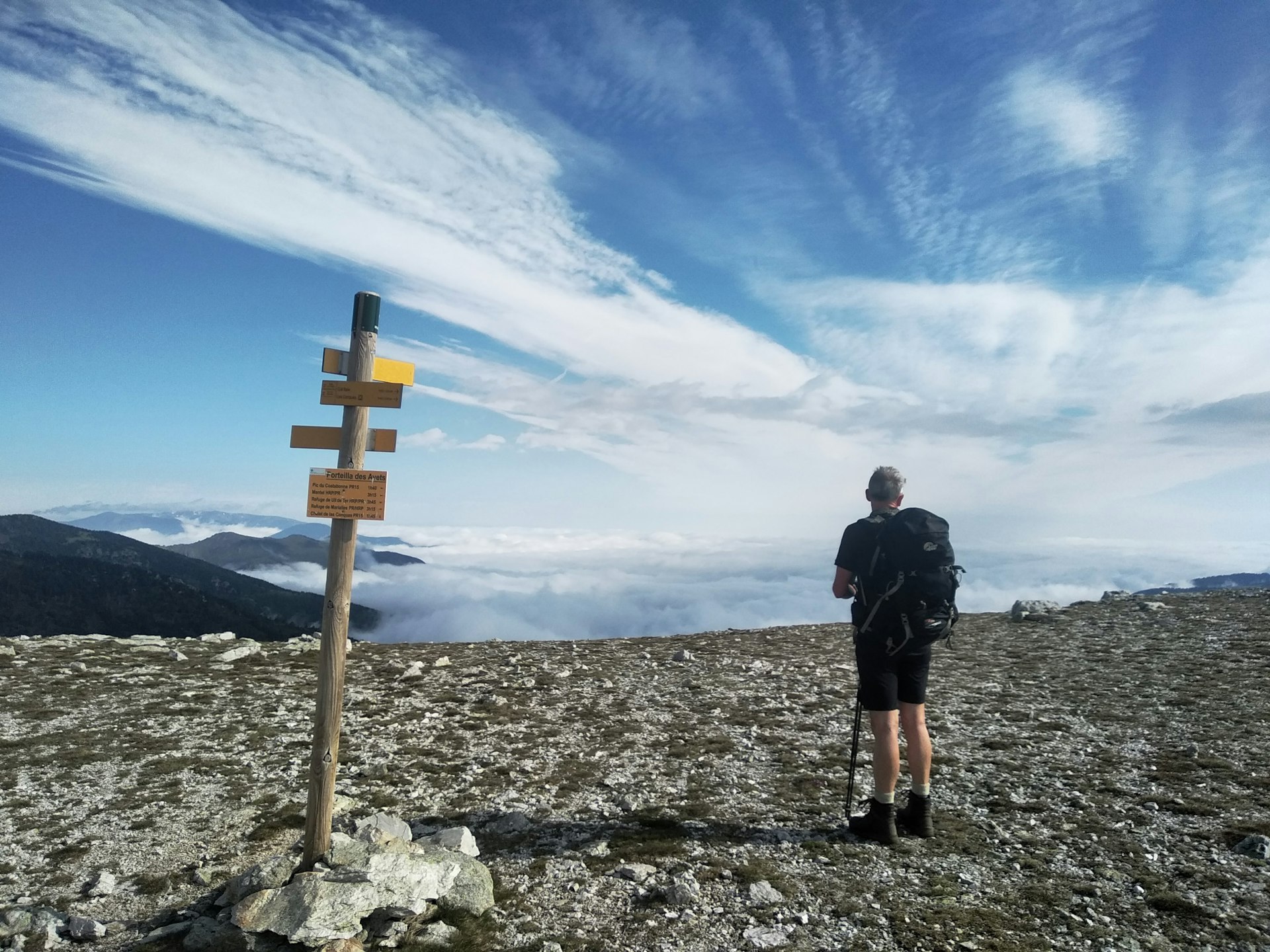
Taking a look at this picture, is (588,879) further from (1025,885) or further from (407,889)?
(1025,885)

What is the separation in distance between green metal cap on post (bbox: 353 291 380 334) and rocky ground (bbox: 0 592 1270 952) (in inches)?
260

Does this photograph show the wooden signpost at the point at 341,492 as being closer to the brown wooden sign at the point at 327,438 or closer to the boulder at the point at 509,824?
the brown wooden sign at the point at 327,438

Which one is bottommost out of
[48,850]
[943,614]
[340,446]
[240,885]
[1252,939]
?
[48,850]

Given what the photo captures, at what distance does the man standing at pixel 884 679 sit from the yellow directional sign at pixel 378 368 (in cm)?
578

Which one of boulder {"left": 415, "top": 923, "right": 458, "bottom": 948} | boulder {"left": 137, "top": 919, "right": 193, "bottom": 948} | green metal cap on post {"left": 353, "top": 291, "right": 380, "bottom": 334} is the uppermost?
green metal cap on post {"left": 353, "top": 291, "right": 380, "bottom": 334}

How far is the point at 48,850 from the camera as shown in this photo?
8.89 m

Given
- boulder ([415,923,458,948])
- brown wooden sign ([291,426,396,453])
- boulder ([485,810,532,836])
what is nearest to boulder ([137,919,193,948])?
boulder ([415,923,458,948])

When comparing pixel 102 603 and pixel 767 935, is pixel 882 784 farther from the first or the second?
pixel 102 603

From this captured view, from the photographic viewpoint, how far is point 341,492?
7.97 meters

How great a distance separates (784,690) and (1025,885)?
9434mm

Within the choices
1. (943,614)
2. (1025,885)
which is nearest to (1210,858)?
(1025,885)

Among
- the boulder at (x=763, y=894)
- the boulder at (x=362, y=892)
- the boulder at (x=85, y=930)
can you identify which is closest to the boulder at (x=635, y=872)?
the boulder at (x=763, y=894)

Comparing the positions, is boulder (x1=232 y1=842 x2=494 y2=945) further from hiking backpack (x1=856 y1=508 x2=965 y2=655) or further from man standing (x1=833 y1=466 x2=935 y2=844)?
hiking backpack (x1=856 y1=508 x2=965 y2=655)

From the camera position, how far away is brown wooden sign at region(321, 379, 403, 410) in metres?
8.02
